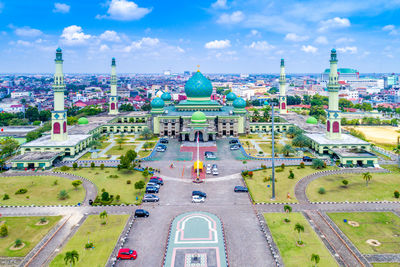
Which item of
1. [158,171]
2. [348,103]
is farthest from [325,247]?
[348,103]

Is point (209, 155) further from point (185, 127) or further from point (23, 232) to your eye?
point (23, 232)

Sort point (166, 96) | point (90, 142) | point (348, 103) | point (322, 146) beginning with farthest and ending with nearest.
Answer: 1. point (348, 103)
2. point (166, 96)
3. point (90, 142)
4. point (322, 146)

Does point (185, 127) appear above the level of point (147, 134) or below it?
above

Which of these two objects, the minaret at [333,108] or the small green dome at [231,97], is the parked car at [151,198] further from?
the small green dome at [231,97]

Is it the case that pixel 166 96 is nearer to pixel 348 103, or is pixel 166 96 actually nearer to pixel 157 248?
pixel 157 248

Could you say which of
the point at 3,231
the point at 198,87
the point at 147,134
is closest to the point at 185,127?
the point at 147,134
